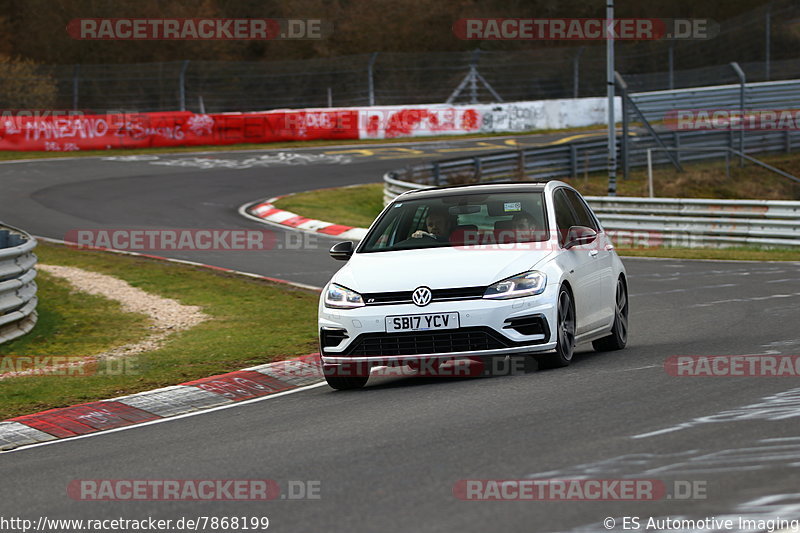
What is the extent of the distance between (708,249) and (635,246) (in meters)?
1.60

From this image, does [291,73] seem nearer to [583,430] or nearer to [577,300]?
[577,300]

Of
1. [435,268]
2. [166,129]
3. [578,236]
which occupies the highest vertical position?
[166,129]

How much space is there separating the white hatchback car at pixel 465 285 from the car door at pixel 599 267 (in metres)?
0.03

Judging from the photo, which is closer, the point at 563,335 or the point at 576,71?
A: the point at 563,335

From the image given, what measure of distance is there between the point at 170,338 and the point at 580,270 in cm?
519

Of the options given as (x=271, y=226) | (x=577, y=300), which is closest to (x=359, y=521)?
(x=577, y=300)

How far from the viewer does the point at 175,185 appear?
32.6 metres

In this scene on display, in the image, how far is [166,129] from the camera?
42.5 meters

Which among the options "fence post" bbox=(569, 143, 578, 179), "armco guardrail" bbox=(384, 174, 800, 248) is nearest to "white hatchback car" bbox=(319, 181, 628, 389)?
"armco guardrail" bbox=(384, 174, 800, 248)

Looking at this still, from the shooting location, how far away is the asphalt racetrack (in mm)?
5422

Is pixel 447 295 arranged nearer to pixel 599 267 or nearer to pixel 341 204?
pixel 599 267

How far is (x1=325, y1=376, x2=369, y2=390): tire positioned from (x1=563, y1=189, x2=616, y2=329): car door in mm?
2014

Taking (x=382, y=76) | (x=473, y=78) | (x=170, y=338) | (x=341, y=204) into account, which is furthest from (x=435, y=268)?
(x=473, y=78)

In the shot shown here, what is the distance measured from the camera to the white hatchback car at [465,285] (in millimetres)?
9102
